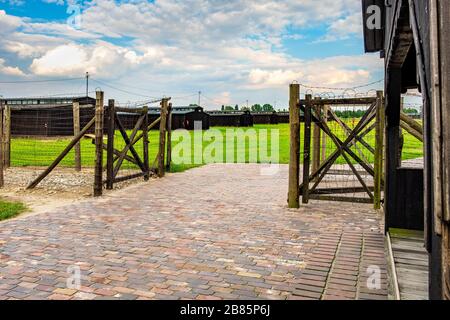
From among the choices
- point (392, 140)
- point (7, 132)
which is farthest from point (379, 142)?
point (7, 132)

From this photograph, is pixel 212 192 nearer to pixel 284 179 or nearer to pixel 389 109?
pixel 284 179

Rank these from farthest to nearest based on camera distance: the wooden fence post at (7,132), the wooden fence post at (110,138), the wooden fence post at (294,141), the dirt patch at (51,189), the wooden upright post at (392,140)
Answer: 1. the wooden fence post at (7,132)
2. the wooden fence post at (110,138)
3. the dirt patch at (51,189)
4. the wooden fence post at (294,141)
5. the wooden upright post at (392,140)

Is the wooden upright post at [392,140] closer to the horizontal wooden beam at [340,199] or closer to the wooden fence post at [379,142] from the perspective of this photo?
the wooden fence post at [379,142]

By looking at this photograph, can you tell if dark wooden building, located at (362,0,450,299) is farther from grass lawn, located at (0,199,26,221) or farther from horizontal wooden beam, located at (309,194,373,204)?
grass lawn, located at (0,199,26,221)

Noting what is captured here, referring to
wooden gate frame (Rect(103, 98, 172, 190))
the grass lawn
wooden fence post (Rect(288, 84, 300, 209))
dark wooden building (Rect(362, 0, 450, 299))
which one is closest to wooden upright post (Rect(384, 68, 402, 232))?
dark wooden building (Rect(362, 0, 450, 299))

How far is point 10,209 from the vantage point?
7875 mm

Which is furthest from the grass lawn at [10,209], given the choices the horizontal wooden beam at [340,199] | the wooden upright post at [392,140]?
the wooden upright post at [392,140]

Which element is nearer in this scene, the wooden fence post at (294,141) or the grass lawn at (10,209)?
the grass lawn at (10,209)

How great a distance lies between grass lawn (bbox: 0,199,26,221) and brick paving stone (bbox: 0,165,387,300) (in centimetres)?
45

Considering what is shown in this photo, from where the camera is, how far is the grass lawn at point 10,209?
24.1 feet

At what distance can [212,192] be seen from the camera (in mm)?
10125

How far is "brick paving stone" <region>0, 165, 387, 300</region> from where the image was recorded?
4004 millimetres

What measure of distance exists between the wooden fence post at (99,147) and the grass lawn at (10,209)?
1.70 meters
